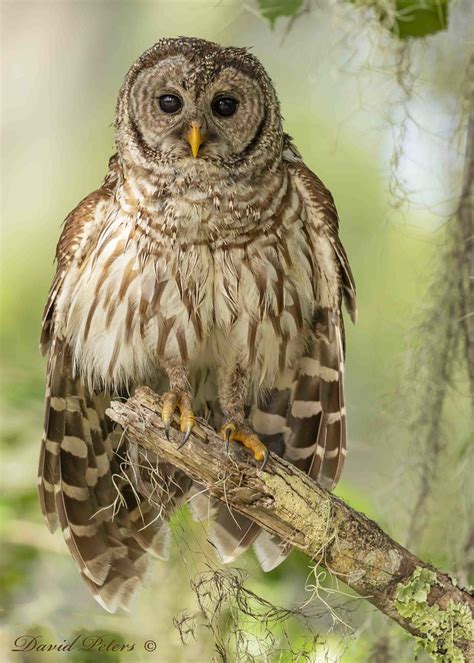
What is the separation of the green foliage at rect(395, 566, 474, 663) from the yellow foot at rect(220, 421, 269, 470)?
1.34 ft

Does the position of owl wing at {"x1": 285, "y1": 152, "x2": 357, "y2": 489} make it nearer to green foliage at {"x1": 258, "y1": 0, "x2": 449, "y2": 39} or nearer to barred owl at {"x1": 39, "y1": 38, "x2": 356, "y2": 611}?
barred owl at {"x1": 39, "y1": 38, "x2": 356, "y2": 611}

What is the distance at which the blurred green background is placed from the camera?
8.92ft

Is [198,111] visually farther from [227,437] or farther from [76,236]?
[227,437]

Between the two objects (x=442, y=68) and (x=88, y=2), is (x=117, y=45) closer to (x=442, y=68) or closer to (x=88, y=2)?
(x=88, y=2)

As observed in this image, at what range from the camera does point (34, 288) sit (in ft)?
11.0

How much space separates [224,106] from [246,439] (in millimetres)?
814

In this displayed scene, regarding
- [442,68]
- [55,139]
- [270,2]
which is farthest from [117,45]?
[442,68]

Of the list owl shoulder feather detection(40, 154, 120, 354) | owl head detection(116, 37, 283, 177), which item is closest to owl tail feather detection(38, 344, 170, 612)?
owl shoulder feather detection(40, 154, 120, 354)

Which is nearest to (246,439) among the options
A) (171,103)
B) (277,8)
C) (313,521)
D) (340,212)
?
(313,521)

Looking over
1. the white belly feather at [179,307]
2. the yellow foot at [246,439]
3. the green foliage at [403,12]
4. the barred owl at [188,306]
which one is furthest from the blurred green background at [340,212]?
the white belly feather at [179,307]

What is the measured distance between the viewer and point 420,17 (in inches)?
109

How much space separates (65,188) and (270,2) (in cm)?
107

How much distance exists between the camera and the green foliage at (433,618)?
2.00 m

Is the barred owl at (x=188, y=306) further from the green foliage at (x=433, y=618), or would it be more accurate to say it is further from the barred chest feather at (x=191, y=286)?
the green foliage at (x=433, y=618)
